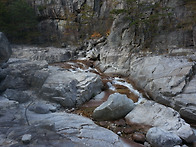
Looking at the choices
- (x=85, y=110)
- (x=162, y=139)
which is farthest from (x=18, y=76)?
(x=162, y=139)

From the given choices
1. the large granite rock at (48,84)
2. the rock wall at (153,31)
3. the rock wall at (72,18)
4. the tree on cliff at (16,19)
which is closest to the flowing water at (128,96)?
the large granite rock at (48,84)

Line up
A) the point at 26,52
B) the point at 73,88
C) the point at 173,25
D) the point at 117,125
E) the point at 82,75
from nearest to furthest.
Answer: the point at 117,125, the point at 73,88, the point at 82,75, the point at 173,25, the point at 26,52

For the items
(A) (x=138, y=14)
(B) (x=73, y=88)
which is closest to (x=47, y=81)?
(B) (x=73, y=88)

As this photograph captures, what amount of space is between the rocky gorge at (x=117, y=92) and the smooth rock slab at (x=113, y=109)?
5 centimetres

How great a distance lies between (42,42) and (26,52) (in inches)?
389

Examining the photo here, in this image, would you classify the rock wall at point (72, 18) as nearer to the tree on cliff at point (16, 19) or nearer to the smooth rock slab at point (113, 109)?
the tree on cliff at point (16, 19)

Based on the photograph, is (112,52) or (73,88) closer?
(73,88)

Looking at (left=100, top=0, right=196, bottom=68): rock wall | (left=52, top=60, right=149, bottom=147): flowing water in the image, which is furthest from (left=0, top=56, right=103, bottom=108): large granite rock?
(left=100, top=0, right=196, bottom=68): rock wall

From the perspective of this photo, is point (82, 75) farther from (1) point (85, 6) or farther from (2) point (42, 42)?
(1) point (85, 6)

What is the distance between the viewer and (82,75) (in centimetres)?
1205

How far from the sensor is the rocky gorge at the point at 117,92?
6008 mm

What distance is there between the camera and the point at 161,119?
735 centimetres

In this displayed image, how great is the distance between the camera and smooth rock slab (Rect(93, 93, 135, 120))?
793 cm

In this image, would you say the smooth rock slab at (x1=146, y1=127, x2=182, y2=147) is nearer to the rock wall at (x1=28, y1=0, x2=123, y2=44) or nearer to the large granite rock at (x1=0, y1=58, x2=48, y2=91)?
the large granite rock at (x1=0, y1=58, x2=48, y2=91)
